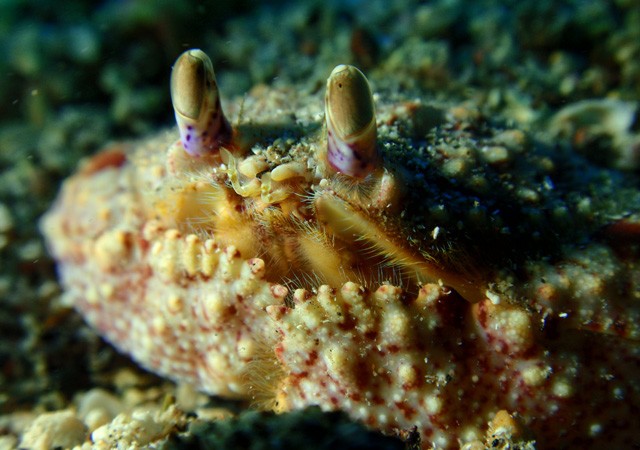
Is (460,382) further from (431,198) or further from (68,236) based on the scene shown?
(68,236)

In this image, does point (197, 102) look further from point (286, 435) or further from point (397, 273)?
point (286, 435)

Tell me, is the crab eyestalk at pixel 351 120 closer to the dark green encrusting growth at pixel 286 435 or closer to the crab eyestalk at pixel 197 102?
the crab eyestalk at pixel 197 102

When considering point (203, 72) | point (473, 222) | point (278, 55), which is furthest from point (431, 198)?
point (278, 55)

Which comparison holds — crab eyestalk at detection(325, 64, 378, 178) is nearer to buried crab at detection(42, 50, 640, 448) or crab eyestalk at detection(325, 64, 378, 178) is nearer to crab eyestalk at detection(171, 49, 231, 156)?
buried crab at detection(42, 50, 640, 448)

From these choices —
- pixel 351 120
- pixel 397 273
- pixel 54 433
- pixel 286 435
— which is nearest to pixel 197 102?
pixel 351 120

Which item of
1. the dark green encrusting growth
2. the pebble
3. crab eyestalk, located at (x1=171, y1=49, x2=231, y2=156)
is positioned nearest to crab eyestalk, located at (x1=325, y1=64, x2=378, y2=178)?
crab eyestalk, located at (x1=171, y1=49, x2=231, y2=156)

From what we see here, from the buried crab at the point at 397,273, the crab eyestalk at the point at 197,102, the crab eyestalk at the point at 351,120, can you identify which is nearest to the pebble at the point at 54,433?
the buried crab at the point at 397,273
